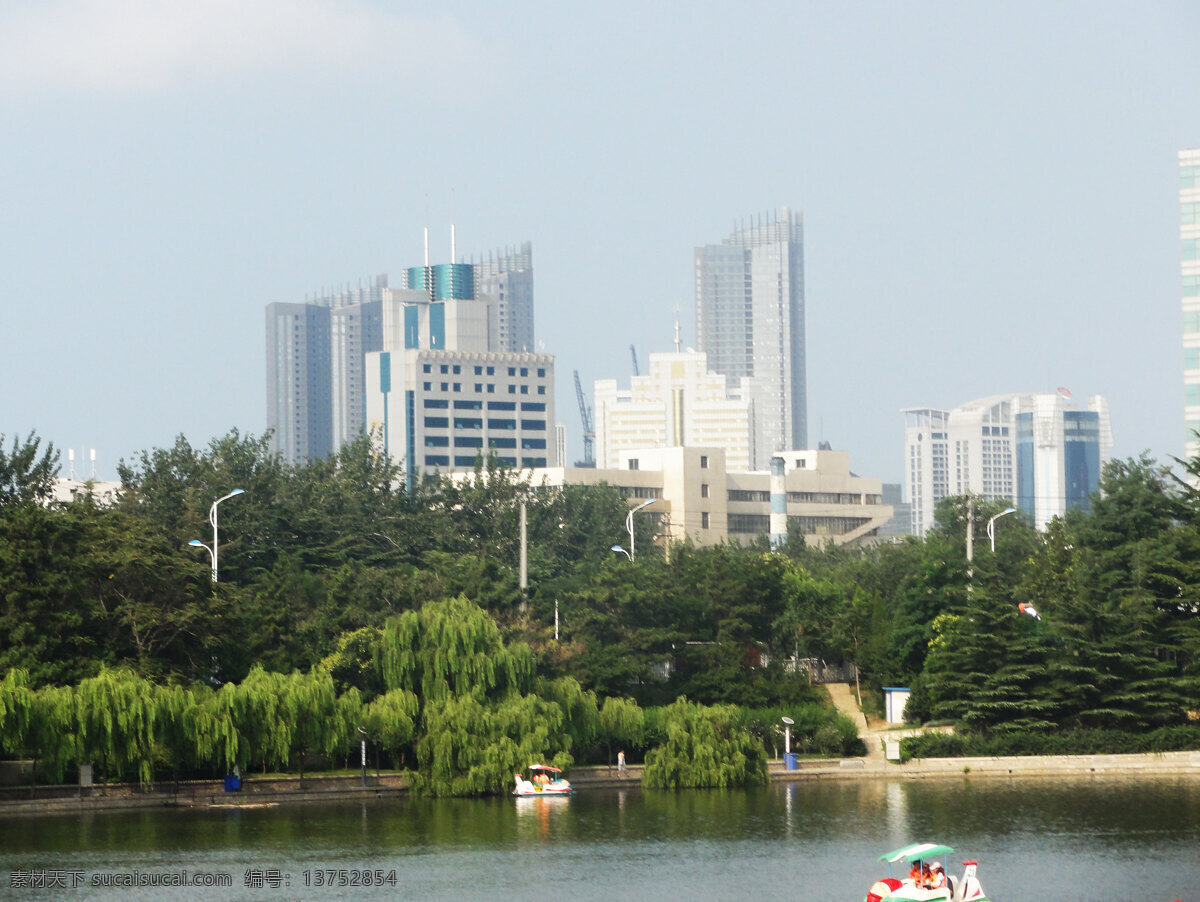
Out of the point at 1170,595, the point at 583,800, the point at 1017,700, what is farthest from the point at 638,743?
the point at 1170,595

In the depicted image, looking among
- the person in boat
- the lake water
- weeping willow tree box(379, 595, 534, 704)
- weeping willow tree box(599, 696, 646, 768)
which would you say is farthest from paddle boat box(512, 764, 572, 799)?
the person in boat

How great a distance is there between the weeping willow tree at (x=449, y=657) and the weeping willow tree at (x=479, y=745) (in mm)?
792

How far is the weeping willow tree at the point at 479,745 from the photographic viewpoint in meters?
49.5

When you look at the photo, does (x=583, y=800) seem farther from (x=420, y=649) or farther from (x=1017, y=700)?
(x=1017, y=700)

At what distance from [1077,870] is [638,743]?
22.6m

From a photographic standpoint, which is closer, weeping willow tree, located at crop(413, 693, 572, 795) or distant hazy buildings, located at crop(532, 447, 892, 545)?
weeping willow tree, located at crop(413, 693, 572, 795)

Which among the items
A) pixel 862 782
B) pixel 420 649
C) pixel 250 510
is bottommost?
pixel 862 782

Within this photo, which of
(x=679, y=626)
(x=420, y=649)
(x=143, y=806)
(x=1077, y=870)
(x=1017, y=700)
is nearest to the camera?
(x=1077, y=870)

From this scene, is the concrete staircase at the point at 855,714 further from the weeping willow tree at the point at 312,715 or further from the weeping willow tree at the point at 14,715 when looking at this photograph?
the weeping willow tree at the point at 14,715

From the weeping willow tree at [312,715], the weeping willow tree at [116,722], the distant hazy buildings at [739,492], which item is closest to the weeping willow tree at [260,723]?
the weeping willow tree at [312,715]

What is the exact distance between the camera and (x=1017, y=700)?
189 ft

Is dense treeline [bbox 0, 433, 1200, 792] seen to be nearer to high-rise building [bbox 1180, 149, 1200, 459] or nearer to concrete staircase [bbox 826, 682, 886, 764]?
concrete staircase [bbox 826, 682, 886, 764]

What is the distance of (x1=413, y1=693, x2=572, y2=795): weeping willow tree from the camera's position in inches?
1948

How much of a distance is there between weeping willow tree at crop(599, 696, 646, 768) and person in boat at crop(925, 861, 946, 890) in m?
25.4
